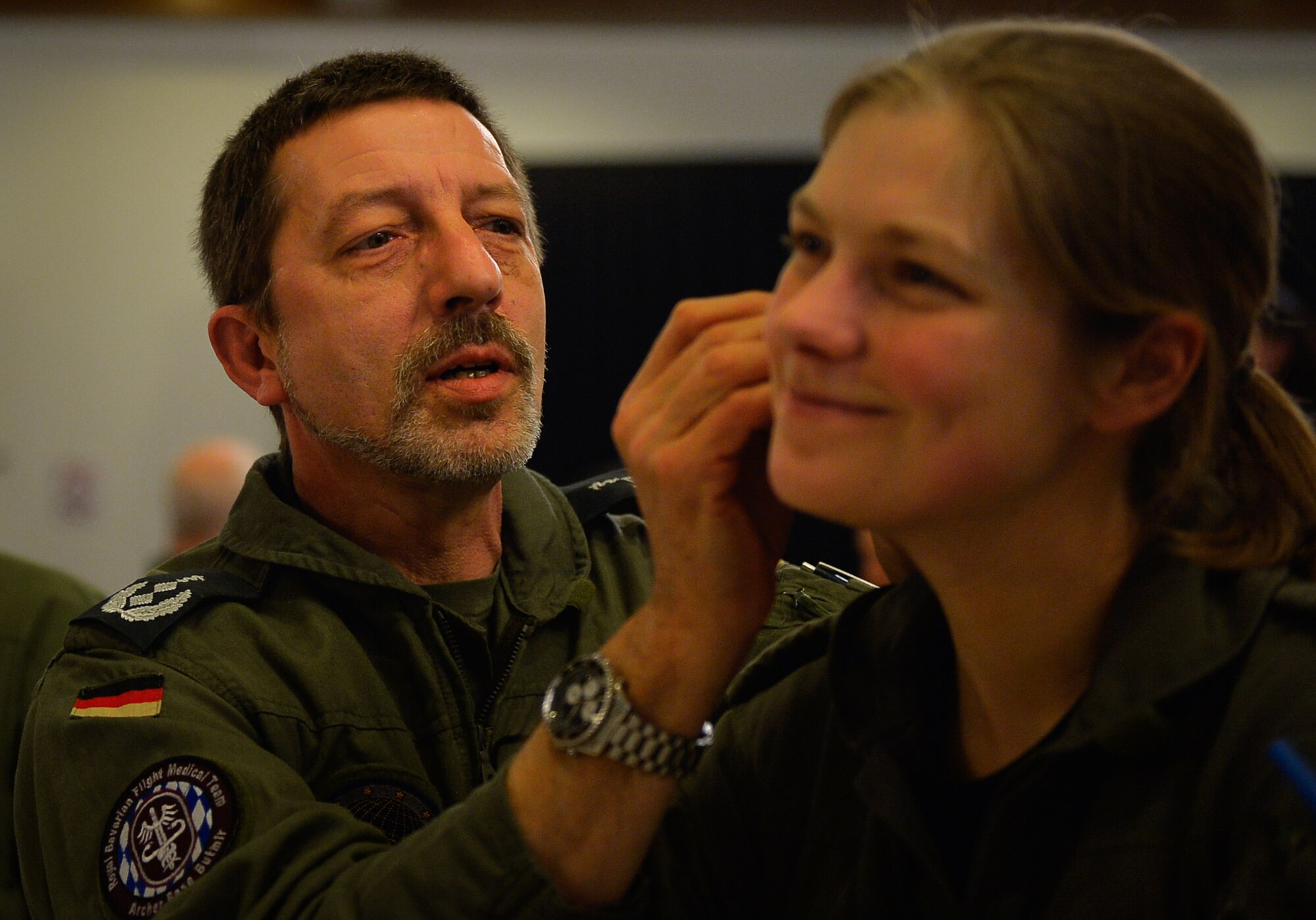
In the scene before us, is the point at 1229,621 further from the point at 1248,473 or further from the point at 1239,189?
the point at 1239,189

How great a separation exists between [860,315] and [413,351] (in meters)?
0.77

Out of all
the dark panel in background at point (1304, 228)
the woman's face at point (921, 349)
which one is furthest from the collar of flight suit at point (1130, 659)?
the dark panel in background at point (1304, 228)

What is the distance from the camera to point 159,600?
4.93 feet

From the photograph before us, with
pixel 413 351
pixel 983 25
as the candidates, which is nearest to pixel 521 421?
pixel 413 351

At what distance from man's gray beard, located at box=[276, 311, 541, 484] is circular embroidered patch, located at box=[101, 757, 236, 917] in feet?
1.40

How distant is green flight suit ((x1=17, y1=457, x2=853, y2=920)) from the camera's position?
1171 millimetres

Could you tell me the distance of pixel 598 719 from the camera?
3.61 ft

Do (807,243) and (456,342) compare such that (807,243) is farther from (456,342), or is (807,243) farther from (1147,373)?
(456,342)

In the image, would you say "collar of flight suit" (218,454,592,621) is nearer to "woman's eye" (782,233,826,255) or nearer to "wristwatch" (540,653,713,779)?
"wristwatch" (540,653,713,779)

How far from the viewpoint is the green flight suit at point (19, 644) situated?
193 cm

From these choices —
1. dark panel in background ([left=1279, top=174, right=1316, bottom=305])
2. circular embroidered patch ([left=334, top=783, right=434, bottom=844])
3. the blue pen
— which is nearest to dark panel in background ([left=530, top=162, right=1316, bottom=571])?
dark panel in background ([left=1279, top=174, right=1316, bottom=305])

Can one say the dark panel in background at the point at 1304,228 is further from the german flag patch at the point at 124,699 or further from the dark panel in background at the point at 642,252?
the german flag patch at the point at 124,699

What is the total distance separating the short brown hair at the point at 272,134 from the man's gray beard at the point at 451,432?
0.22m

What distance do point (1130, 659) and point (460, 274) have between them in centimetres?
91
